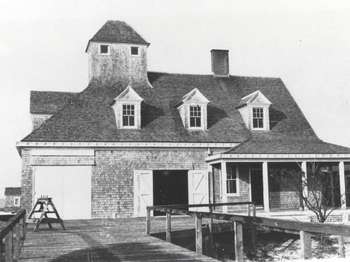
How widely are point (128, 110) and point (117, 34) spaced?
16.9 ft

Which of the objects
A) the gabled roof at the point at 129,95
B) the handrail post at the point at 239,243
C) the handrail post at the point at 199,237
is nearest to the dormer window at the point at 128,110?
the gabled roof at the point at 129,95

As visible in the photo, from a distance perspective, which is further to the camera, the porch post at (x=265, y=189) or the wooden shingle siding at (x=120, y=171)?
the wooden shingle siding at (x=120, y=171)

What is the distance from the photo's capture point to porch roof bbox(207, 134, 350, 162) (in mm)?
21859

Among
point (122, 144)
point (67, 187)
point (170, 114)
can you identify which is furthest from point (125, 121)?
point (67, 187)

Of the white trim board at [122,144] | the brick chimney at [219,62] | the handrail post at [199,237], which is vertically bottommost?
the handrail post at [199,237]

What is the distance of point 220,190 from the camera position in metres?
24.1

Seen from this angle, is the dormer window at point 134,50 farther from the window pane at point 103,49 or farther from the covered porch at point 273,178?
the covered porch at point 273,178

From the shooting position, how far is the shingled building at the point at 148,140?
72.7 feet

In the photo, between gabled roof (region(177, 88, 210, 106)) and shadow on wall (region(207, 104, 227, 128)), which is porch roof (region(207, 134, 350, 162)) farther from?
gabled roof (region(177, 88, 210, 106))

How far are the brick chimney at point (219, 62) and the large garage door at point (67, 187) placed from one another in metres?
10.5

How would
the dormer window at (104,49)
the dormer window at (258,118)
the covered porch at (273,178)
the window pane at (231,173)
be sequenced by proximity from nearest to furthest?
the covered porch at (273,178)
the window pane at (231,173)
the dormer window at (258,118)
the dormer window at (104,49)

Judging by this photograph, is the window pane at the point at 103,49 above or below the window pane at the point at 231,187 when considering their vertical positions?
above

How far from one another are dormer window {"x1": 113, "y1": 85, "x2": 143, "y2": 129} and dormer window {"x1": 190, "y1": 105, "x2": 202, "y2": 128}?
8.76ft

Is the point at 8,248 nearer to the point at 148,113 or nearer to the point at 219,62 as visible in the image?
the point at 148,113
